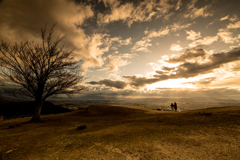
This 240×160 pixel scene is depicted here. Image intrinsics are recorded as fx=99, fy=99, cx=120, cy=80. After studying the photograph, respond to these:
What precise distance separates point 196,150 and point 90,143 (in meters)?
4.17

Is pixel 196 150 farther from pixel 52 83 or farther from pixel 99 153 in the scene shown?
pixel 52 83

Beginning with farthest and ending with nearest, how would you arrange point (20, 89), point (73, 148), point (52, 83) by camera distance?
point (52, 83)
point (20, 89)
point (73, 148)

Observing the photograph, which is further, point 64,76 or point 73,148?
point 64,76

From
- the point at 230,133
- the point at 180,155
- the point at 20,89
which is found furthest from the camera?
the point at 20,89

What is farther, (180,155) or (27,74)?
(27,74)

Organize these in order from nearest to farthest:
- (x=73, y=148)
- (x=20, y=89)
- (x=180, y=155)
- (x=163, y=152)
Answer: (x=180, y=155)
(x=163, y=152)
(x=73, y=148)
(x=20, y=89)

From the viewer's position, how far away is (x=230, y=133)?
14.5ft

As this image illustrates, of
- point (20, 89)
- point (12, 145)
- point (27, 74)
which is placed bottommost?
point (12, 145)

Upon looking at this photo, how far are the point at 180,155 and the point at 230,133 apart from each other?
317 cm

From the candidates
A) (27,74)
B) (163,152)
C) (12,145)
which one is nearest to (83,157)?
(163,152)

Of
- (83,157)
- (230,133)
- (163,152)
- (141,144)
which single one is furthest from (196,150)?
(83,157)

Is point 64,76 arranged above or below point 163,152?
above

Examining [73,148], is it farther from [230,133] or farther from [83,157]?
[230,133]

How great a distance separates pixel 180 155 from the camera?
10.8 feet
